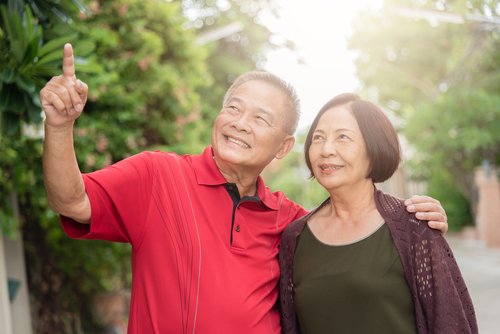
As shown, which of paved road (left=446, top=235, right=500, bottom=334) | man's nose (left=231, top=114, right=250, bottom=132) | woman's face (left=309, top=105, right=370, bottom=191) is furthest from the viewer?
paved road (left=446, top=235, right=500, bottom=334)

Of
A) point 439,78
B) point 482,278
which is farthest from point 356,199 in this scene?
point 439,78

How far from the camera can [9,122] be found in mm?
2342

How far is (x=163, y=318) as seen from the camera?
6.19 ft

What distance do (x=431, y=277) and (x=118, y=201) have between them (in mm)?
1392

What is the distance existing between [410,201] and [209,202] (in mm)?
966

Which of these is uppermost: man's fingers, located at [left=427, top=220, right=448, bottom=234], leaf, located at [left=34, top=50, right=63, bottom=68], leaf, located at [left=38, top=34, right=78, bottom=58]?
leaf, located at [left=38, top=34, right=78, bottom=58]

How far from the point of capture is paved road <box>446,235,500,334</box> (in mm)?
Result: 6484

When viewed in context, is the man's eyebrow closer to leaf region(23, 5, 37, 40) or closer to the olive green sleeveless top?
the olive green sleeveless top

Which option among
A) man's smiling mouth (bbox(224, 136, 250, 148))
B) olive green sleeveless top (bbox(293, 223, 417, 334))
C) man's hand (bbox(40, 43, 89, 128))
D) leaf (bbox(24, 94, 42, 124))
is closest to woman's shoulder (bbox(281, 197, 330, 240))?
olive green sleeveless top (bbox(293, 223, 417, 334))

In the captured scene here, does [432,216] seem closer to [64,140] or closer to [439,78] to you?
→ [64,140]

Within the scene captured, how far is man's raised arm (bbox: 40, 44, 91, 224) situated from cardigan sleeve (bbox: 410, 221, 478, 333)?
4.76 ft

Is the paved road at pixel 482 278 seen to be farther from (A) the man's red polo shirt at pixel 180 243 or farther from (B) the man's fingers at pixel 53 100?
(B) the man's fingers at pixel 53 100

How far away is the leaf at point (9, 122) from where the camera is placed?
233 cm

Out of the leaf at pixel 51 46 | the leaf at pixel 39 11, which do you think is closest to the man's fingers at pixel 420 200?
the leaf at pixel 51 46
